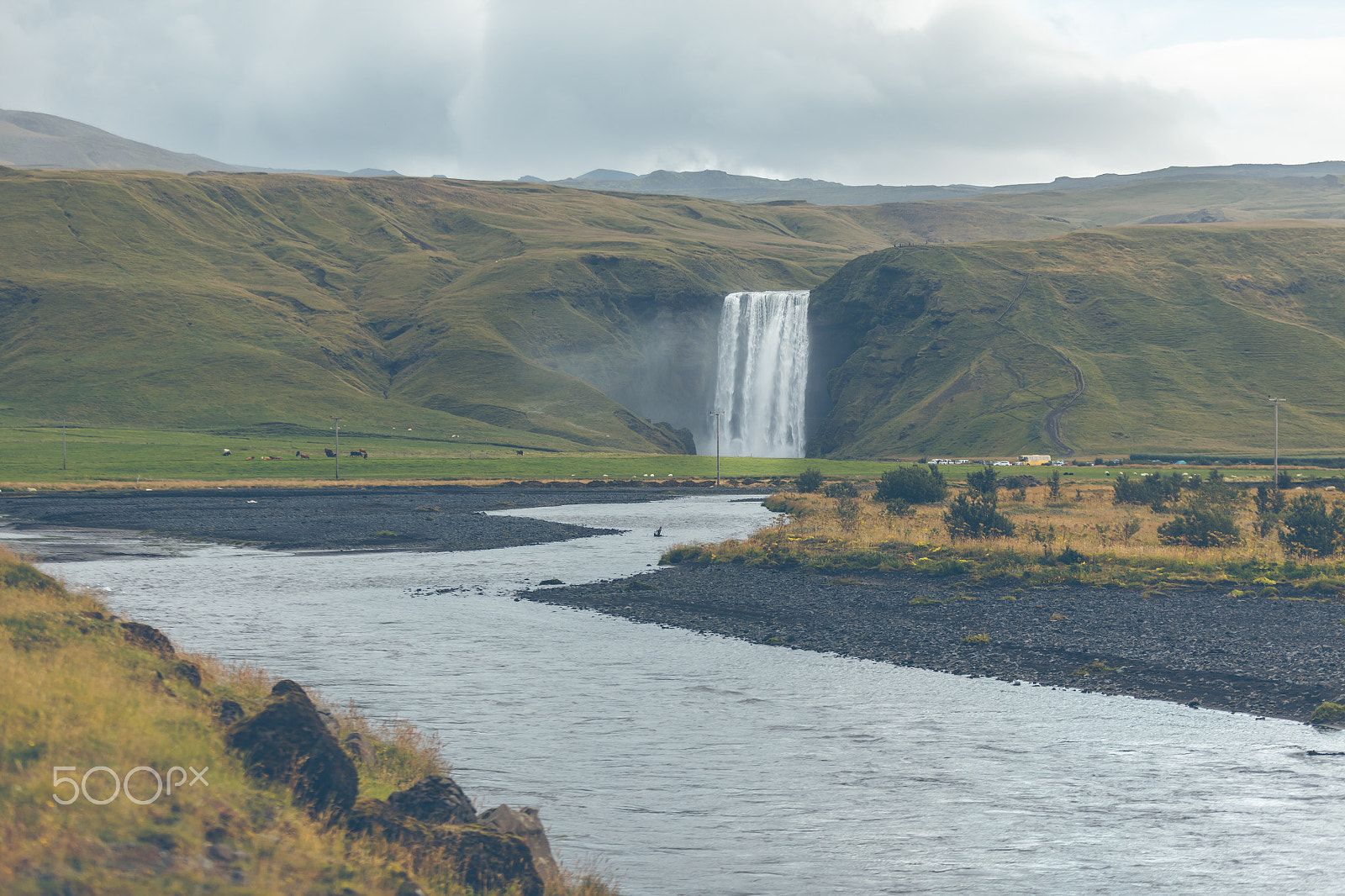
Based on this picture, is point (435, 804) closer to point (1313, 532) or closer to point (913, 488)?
point (1313, 532)

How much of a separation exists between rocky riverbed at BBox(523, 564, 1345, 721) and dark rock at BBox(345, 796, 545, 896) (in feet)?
61.5

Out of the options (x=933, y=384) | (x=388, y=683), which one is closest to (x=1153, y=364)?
(x=933, y=384)

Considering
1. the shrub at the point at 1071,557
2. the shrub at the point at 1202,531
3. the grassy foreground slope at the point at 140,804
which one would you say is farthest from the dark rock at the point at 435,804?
the shrub at the point at 1202,531

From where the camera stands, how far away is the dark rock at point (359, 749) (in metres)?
17.7

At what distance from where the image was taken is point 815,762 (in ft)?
71.8

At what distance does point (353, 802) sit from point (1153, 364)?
168 m

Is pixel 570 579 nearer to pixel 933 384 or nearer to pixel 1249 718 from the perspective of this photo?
pixel 1249 718

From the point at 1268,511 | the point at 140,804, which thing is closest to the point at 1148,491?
the point at 1268,511

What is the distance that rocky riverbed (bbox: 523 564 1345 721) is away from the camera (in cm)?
2816

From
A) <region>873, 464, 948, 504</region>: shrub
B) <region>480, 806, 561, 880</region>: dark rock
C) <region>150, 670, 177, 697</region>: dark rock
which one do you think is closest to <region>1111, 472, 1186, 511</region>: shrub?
<region>873, 464, 948, 504</region>: shrub

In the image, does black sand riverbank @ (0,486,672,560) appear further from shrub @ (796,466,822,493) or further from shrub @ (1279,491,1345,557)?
shrub @ (1279,491,1345,557)

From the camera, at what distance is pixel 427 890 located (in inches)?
475
